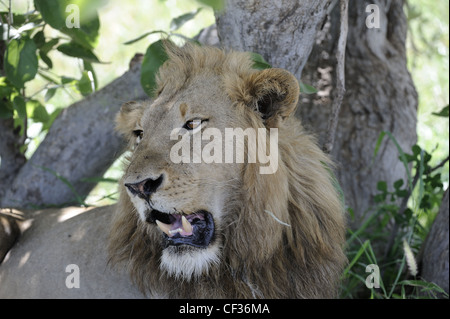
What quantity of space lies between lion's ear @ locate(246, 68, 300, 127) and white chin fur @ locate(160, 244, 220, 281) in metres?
0.54

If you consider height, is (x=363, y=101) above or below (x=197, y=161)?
below

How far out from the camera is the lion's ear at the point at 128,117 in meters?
2.72

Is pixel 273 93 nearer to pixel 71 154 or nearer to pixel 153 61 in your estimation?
pixel 153 61

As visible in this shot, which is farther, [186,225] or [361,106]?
[361,106]

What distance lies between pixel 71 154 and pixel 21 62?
88cm

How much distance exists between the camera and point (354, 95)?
381 centimetres

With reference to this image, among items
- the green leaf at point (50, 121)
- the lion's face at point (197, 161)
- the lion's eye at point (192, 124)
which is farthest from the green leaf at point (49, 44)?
the lion's eye at point (192, 124)

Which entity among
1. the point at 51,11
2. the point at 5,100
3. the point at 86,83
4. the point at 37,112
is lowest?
the point at 37,112

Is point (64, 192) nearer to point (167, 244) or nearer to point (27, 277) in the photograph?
point (27, 277)

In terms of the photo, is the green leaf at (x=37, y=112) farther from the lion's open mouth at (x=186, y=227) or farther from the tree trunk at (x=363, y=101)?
the lion's open mouth at (x=186, y=227)

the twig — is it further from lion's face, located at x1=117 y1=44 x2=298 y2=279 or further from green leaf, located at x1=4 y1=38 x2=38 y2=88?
green leaf, located at x1=4 y1=38 x2=38 y2=88

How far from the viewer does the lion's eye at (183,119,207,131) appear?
232cm

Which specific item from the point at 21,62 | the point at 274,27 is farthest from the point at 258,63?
the point at 21,62

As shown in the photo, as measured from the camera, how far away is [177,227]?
2316mm
